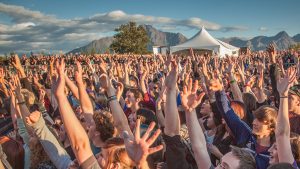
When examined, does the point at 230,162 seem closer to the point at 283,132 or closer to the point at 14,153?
the point at 283,132

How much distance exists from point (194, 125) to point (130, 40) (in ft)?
266

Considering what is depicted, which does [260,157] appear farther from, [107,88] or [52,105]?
[52,105]

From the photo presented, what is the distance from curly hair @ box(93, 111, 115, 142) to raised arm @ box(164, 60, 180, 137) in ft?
1.94

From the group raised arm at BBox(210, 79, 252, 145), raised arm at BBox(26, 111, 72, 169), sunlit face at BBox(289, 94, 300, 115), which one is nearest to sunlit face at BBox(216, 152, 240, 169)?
raised arm at BBox(210, 79, 252, 145)

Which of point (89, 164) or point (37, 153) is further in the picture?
point (37, 153)

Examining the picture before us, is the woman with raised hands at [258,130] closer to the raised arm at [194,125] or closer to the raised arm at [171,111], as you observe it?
the raised arm at [194,125]

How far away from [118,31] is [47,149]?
8225cm

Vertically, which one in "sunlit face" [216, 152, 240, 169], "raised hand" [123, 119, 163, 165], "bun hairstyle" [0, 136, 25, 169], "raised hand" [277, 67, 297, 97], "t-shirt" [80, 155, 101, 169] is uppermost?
"raised hand" [277, 67, 297, 97]

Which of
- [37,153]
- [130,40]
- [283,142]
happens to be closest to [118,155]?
[37,153]

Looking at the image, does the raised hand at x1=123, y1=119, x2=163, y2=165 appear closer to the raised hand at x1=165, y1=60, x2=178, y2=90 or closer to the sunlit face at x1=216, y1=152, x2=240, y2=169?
the sunlit face at x1=216, y1=152, x2=240, y2=169

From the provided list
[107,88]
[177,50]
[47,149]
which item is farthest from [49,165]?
[177,50]

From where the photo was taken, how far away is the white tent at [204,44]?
36.7m

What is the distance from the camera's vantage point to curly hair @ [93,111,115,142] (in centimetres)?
311

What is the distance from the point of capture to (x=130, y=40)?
83.0 meters
